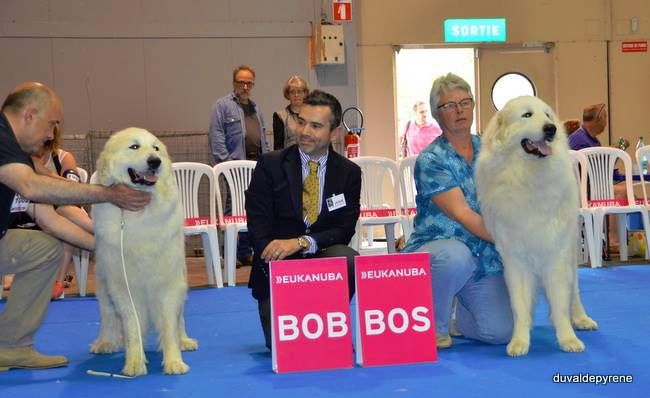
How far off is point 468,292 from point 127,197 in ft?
4.98

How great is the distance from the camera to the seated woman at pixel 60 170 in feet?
12.7

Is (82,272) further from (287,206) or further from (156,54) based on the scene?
(156,54)

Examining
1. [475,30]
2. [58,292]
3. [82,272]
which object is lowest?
[58,292]

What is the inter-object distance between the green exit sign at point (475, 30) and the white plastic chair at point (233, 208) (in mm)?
3925

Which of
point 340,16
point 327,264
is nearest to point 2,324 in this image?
point 327,264

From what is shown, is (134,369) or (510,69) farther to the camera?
(510,69)

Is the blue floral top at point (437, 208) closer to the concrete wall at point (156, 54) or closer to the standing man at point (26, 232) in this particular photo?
the standing man at point (26, 232)

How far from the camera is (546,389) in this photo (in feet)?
8.07

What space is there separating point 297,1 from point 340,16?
0.58m

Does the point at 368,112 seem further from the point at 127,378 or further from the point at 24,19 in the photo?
the point at 127,378

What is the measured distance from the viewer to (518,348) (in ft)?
9.66

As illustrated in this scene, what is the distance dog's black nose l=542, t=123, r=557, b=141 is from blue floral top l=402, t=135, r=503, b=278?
440 mm

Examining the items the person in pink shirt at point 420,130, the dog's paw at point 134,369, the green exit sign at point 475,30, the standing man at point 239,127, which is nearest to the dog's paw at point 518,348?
the dog's paw at point 134,369

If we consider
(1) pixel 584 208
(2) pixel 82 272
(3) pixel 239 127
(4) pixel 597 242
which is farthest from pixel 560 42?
(2) pixel 82 272
